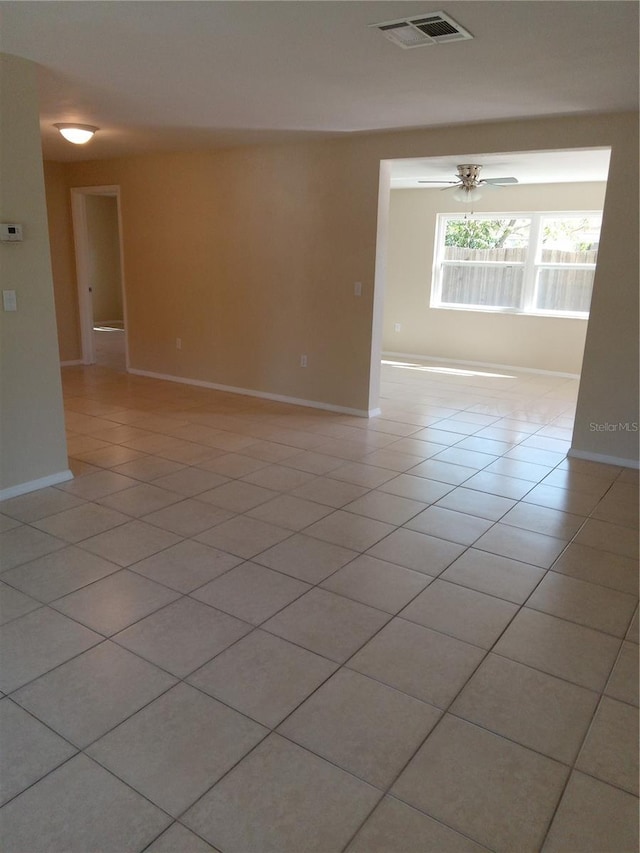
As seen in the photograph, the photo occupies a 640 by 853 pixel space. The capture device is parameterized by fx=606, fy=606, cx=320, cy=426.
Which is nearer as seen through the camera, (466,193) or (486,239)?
(466,193)

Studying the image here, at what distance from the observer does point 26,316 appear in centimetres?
343

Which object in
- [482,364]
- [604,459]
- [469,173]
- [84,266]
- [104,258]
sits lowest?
[604,459]

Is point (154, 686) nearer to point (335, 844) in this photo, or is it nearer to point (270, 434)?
point (335, 844)

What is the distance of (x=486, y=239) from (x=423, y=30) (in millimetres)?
5797

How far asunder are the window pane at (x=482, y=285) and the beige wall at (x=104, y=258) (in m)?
6.49

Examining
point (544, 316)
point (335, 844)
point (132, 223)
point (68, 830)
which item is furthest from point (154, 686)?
point (544, 316)

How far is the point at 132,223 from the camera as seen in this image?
265 inches

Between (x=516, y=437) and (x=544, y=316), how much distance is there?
326cm

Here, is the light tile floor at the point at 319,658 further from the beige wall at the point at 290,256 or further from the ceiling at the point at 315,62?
the ceiling at the point at 315,62

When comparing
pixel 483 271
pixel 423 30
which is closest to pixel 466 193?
pixel 483 271

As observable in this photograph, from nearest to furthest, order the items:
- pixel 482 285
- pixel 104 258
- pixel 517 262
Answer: pixel 517 262 → pixel 482 285 → pixel 104 258

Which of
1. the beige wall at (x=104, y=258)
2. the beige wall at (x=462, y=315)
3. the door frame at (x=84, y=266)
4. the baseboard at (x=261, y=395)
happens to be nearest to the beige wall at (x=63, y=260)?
the door frame at (x=84, y=266)

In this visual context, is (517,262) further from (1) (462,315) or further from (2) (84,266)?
(2) (84,266)

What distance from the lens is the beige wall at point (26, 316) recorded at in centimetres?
321
